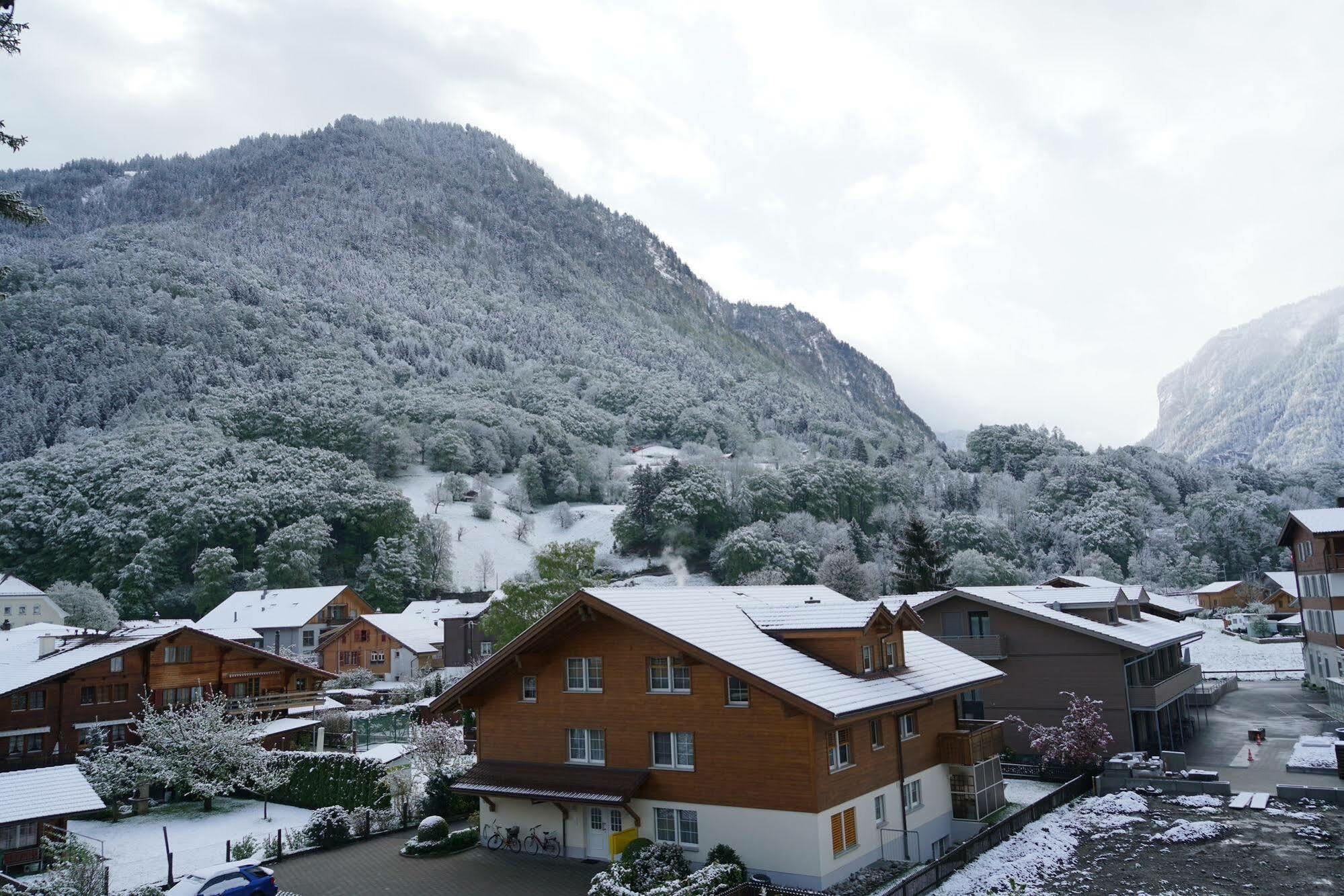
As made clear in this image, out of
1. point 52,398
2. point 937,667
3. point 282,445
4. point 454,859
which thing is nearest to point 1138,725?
point 937,667

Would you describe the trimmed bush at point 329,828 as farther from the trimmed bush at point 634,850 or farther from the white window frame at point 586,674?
the trimmed bush at point 634,850

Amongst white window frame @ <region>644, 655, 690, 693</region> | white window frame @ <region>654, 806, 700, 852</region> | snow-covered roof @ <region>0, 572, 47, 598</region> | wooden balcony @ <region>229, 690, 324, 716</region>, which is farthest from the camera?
snow-covered roof @ <region>0, 572, 47, 598</region>

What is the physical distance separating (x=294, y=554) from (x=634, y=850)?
9573cm

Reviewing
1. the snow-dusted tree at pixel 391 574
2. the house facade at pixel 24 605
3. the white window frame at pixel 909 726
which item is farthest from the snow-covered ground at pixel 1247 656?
the house facade at pixel 24 605

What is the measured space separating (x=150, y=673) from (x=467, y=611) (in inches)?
1499

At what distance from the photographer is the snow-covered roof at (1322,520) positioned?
155 feet

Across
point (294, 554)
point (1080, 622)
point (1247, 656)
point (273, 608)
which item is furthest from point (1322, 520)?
point (294, 554)

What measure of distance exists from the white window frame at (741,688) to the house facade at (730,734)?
4 cm

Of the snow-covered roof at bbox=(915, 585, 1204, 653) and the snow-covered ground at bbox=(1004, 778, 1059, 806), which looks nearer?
the snow-covered ground at bbox=(1004, 778, 1059, 806)

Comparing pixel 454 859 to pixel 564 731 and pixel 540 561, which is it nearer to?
pixel 564 731

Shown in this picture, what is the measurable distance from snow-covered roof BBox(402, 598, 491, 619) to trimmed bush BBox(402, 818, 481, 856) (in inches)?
1985

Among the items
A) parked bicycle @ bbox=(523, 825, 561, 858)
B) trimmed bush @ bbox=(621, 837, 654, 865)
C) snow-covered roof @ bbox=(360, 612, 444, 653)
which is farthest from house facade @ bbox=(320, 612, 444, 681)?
trimmed bush @ bbox=(621, 837, 654, 865)

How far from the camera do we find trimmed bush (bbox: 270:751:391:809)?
109 ft

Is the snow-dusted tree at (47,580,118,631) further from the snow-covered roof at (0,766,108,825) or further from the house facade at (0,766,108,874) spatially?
the house facade at (0,766,108,874)
